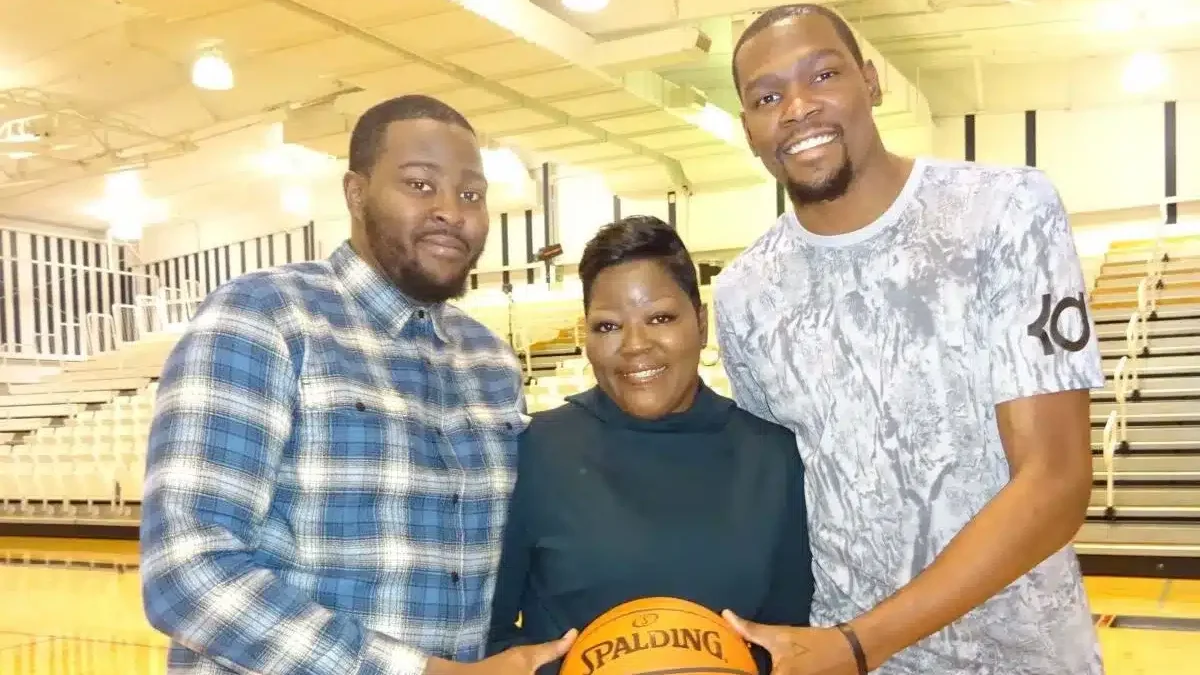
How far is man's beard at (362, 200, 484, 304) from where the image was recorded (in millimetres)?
1631

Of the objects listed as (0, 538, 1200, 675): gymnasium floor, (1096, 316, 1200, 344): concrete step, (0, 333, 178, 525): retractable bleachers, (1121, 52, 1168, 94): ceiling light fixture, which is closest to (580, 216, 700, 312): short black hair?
(0, 538, 1200, 675): gymnasium floor

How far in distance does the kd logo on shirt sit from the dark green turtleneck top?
439 millimetres

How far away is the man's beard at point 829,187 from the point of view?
1.48 meters

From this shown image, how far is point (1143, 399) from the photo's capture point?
714 centimetres

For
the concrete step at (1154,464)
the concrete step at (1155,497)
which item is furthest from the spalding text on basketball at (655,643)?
the concrete step at (1154,464)

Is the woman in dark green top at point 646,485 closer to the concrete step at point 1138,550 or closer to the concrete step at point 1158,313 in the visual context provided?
the concrete step at point 1138,550

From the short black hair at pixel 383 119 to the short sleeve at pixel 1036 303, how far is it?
88 cm

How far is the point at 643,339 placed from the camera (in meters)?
1.58

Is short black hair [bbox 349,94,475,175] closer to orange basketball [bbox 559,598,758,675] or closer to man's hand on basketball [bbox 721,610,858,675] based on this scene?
orange basketball [bbox 559,598,758,675]

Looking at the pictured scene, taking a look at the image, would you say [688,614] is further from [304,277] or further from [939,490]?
[304,277]

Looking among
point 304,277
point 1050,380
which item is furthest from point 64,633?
point 1050,380

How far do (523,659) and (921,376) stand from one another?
70cm

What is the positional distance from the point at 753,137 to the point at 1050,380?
58 centimetres

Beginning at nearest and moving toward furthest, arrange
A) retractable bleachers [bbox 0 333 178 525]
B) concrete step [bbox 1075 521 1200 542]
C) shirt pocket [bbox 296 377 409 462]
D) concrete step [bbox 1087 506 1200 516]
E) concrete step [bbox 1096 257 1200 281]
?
1. shirt pocket [bbox 296 377 409 462]
2. concrete step [bbox 1075 521 1200 542]
3. concrete step [bbox 1087 506 1200 516]
4. retractable bleachers [bbox 0 333 178 525]
5. concrete step [bbox 1096 257 1200 281]
